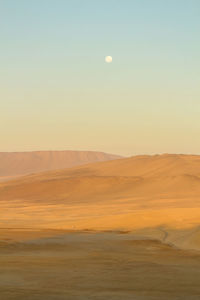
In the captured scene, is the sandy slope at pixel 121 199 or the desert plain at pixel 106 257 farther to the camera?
the sandy slope at pixel 121 199

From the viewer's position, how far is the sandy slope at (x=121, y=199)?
34.6 metres

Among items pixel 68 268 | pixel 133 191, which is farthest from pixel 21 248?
pixel 133 191

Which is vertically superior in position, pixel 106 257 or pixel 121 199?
pixel 121 199

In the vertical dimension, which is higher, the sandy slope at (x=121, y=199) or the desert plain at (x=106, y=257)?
the sandy slope at (x=121, y=199)

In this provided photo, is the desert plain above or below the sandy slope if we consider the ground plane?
below

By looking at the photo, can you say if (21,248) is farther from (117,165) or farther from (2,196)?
(117,165)

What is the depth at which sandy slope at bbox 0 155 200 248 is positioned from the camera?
3459 cm

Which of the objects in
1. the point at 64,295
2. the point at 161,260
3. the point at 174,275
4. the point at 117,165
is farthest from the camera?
the point at 117,165

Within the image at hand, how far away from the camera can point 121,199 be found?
61.2 meters

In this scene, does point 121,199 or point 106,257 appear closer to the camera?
point 106,257

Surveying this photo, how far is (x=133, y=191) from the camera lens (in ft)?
234

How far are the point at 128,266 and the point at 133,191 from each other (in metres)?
54.0

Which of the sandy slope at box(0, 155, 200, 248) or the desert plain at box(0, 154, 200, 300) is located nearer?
the desert plain at box(0, 154, 200, 300)

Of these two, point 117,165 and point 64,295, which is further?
point 117,165
